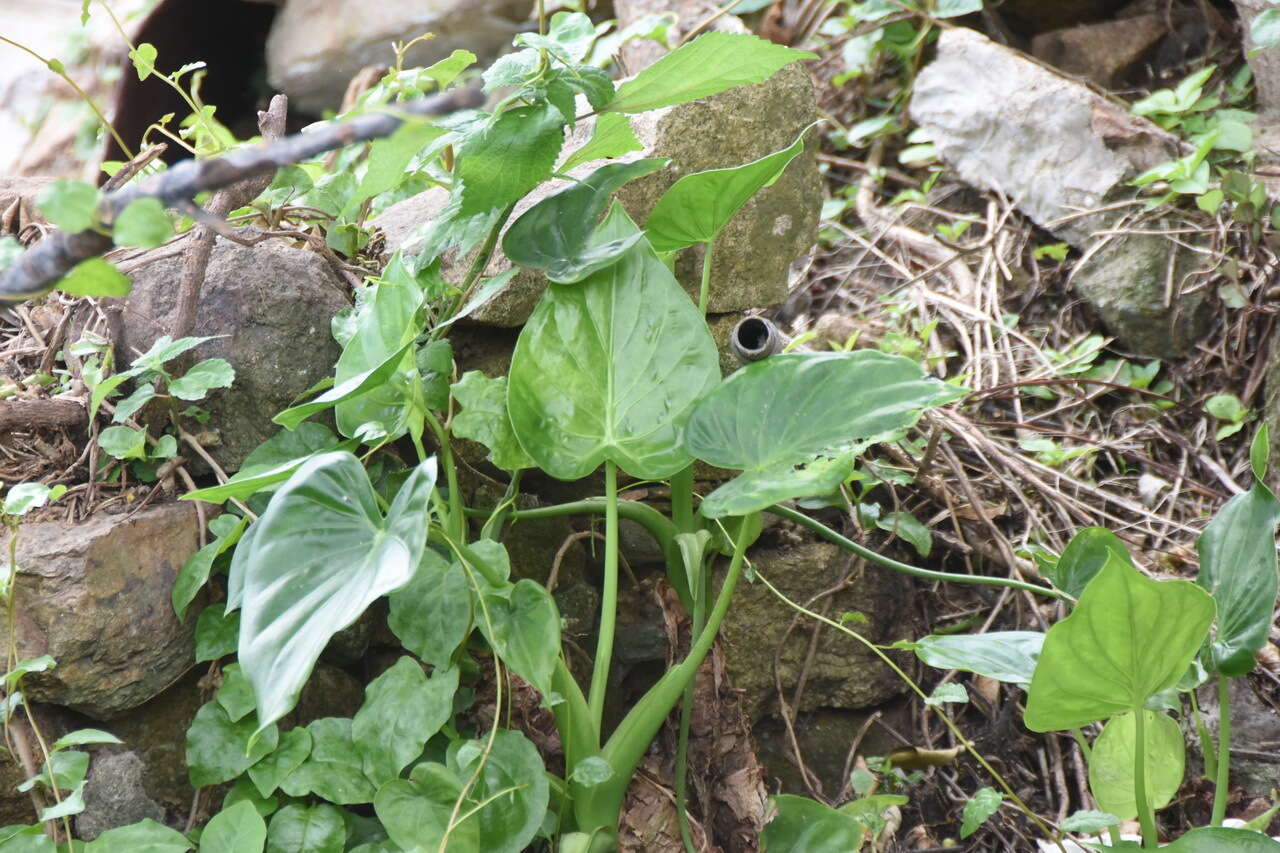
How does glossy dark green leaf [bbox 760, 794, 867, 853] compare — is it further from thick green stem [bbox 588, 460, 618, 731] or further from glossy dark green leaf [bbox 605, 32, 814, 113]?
glossy dark green leaf [bbox 605, 32, 814, 113]

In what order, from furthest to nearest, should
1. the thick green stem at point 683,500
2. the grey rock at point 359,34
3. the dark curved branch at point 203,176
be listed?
the grey rock at point 359,34 < the thick green stem at point 683,500 < the dark curved branch at point 203,176

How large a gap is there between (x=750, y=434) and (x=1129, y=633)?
0.35 meters

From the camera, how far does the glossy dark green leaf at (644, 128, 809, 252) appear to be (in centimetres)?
100

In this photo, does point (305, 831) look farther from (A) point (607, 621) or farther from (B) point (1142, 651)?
(B) point (1142, 651)

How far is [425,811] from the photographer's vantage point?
932mm

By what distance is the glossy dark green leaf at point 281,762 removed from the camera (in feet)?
3.31

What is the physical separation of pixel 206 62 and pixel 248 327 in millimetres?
1816

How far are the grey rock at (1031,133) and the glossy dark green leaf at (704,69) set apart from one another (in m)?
1.23

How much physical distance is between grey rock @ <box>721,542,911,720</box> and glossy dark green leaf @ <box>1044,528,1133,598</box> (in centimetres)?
39

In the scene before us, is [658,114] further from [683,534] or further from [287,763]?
A: [287,763]

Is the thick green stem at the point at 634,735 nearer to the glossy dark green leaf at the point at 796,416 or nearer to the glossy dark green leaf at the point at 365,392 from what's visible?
the glossy dark green leaf at the point at 796,416

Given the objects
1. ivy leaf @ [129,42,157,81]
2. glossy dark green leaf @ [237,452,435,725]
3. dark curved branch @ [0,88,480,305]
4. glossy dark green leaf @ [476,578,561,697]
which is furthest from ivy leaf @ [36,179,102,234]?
ivy leaf @ [129,42,157,81]

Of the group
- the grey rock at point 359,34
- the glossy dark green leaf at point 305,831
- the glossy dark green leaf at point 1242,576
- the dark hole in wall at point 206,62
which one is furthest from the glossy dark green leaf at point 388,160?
the grey rock at point 359,34

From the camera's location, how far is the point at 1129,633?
82 centimetres
